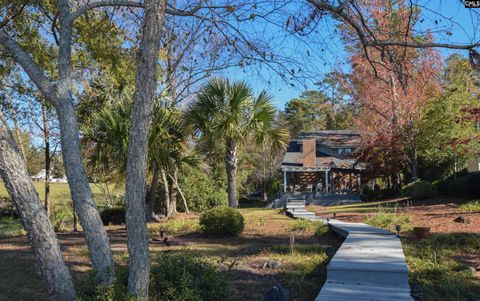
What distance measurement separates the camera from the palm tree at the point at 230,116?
15008 mm

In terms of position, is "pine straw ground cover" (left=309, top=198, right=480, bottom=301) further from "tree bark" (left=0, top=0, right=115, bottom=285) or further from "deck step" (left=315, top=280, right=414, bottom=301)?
"tree bark" (left=0, top=0, right=115, bottom=285)

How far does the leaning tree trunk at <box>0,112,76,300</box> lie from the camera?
396 cm

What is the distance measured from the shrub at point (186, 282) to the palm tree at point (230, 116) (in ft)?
33.1

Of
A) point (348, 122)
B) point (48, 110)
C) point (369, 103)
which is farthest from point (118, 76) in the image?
point (348, 122)

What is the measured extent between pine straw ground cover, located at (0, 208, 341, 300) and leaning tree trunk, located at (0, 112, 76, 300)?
266mm

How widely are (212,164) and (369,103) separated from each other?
9076 mm

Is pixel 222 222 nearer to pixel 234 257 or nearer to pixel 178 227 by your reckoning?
pixel 178 227

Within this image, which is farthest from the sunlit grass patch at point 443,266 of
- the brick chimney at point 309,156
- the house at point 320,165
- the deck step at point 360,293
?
the brick chimney at point 309,156

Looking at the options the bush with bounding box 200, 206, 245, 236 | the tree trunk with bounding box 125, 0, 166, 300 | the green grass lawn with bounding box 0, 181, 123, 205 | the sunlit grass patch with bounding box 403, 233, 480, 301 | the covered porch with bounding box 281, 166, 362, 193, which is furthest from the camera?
the covered porch with bounding box 281, 166, 362, 193

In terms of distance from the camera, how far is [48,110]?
1490 cm

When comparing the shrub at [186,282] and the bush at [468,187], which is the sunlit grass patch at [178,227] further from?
the bush at [468,187]

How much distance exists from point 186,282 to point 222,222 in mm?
6326

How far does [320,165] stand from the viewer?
33.0 m

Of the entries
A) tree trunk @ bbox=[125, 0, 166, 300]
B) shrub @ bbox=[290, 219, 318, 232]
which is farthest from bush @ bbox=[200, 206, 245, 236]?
tree trunk @ bbox=[125, 0, 166, 300]
